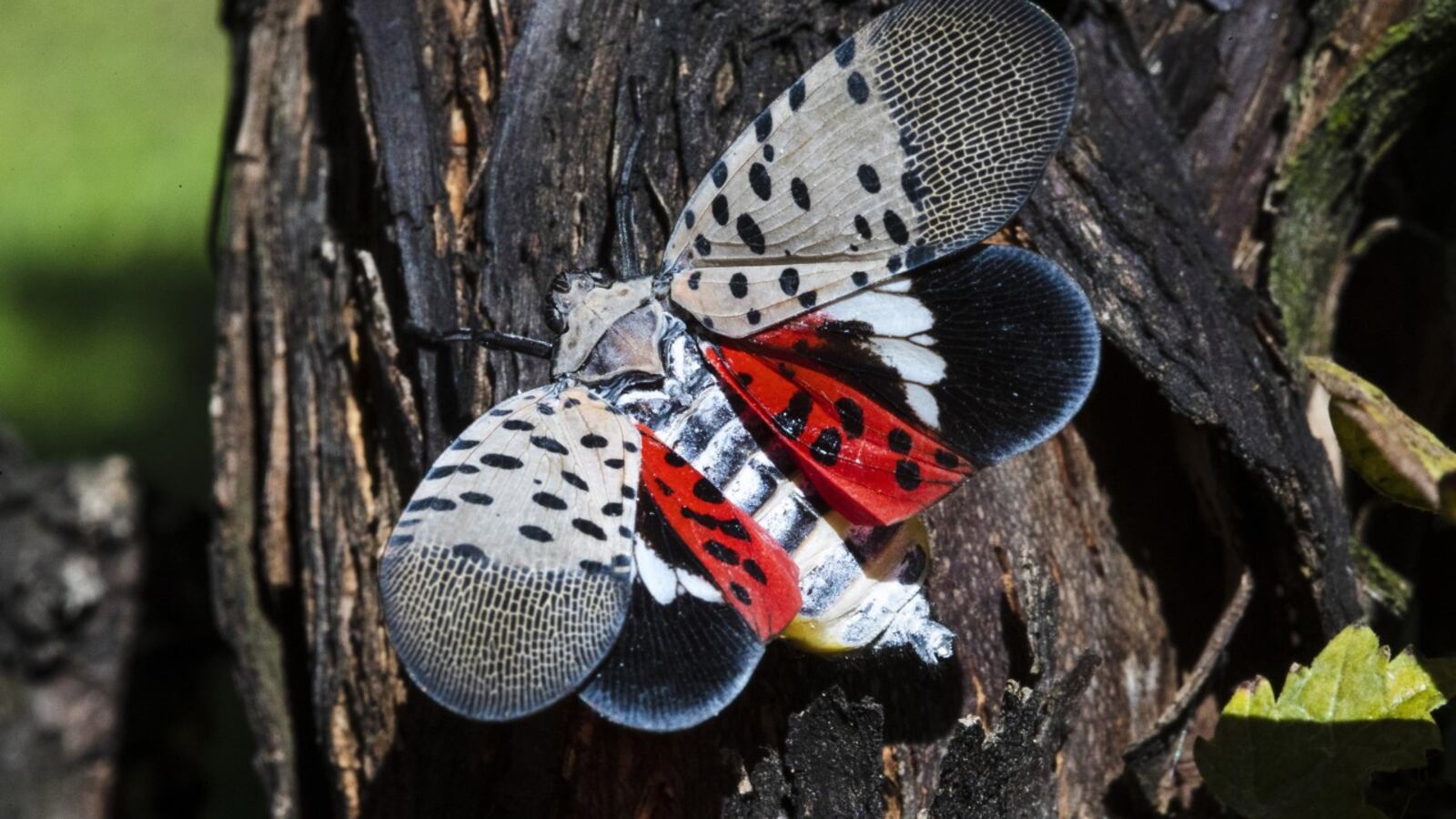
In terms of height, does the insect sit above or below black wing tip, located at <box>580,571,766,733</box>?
above

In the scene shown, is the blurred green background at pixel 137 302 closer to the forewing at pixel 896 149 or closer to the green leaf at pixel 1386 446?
the forewing at pixel 896 149

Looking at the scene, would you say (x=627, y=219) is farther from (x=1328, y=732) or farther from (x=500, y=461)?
(x=1328, y=732)

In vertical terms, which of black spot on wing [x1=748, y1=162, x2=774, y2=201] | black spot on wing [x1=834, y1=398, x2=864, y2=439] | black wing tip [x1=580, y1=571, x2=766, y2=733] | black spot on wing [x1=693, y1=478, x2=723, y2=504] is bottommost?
black wing tip [x1=580, y1=571, x2=766, y2=733]

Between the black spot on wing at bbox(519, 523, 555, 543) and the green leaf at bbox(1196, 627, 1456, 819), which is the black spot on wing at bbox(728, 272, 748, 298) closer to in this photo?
the black spot on wing at bbox(519, 523, 555, 543)

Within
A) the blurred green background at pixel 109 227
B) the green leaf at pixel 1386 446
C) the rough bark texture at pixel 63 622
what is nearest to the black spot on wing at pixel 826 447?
the green leaf at pixel 1386 446

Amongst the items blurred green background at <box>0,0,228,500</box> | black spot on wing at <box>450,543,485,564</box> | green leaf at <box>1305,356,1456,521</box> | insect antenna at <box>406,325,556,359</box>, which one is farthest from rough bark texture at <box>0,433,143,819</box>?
green leaf at <box>1305,356,1456,521</box>
